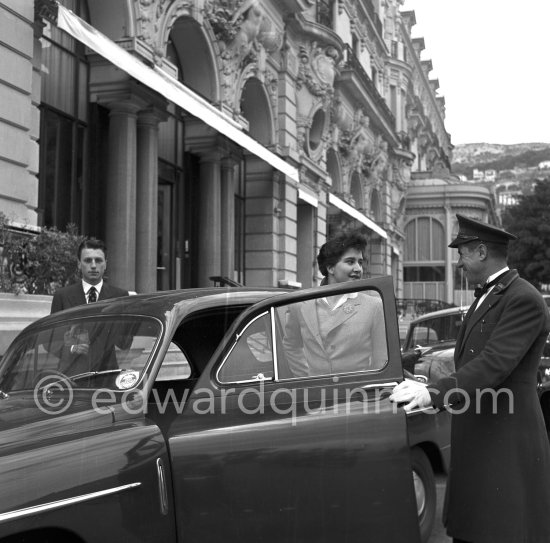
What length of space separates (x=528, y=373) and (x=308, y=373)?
1033 mm

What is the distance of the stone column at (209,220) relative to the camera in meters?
17.6

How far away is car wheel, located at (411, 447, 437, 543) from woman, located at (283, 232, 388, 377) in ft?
5.33

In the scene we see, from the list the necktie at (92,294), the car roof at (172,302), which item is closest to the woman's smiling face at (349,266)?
the car roof at (172,302)

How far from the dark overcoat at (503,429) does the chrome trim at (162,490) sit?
121cm

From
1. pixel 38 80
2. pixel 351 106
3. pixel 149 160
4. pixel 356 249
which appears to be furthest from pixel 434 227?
pixel 356 249

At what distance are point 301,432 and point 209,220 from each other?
14.7 meters

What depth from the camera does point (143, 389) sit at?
10.3ft

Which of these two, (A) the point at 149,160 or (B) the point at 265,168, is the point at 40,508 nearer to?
(A) the point at 149,160

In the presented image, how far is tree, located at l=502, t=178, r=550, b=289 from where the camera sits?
51.1 metres

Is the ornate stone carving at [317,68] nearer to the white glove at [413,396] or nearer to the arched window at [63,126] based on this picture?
the arched window at [63,126]

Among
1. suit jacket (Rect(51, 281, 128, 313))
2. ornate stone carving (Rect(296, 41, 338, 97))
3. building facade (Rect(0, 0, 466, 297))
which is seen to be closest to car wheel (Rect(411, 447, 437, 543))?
suit jacket (Rect(51, 281, 128, 313))

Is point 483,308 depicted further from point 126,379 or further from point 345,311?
point 126,379

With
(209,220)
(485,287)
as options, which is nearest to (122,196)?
(209,220)

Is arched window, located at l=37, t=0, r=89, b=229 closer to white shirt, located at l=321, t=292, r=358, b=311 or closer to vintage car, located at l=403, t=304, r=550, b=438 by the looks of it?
vintage car, located at l=403, t=304, r=550, b=438
